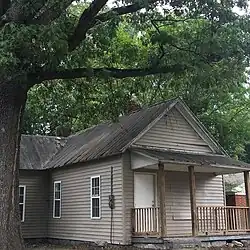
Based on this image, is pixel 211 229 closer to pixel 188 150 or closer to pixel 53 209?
pixel 188 150

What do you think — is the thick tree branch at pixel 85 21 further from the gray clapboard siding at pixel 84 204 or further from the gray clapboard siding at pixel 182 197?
the gray clapboard siding at pixel 182 197

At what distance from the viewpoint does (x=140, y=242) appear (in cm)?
1412

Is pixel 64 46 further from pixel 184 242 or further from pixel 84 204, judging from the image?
pixel 84 204

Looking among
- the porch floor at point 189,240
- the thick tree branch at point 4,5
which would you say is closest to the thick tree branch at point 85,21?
the thick tree branch at point 4,5

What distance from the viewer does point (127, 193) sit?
14.9 meters

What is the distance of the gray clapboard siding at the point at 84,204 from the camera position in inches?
597

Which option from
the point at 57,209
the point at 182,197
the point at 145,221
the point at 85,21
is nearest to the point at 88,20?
the point at 85,21

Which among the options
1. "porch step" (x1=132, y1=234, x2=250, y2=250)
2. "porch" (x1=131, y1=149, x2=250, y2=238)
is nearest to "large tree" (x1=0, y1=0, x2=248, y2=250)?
"porch" (x1=131, y1=149, x2=250, y2=238)

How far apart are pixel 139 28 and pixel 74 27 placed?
246 centimetres

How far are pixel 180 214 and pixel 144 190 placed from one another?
200 cm

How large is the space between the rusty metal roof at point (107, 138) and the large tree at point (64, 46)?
2.88 meters

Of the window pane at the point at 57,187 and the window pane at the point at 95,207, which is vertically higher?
the window pane at the point at 57,187

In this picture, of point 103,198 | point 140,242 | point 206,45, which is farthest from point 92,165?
point 206,45

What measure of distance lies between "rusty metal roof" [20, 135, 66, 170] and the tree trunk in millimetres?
6797
